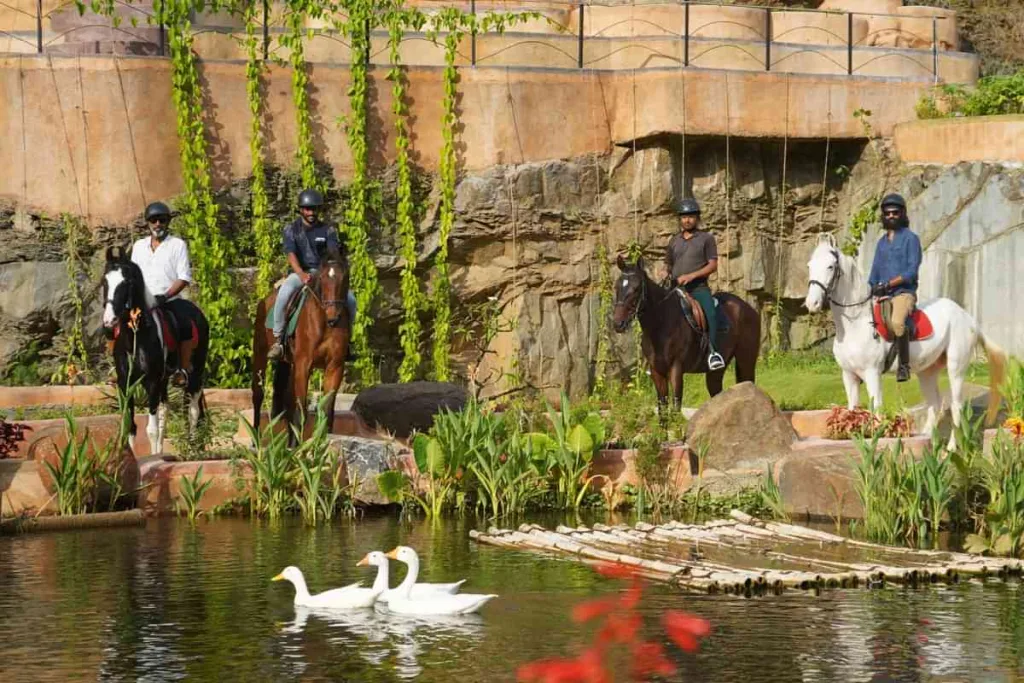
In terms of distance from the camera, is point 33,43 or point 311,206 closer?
point 311,206

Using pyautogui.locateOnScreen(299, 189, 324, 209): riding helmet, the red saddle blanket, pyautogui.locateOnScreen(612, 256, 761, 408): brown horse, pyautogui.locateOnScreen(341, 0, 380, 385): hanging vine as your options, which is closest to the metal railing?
pyautogui.locateOnScreen(341, 0, 380, 385): hanging vine

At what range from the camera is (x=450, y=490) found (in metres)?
15.7

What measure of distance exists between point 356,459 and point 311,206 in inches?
125

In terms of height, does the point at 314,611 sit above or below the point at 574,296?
below

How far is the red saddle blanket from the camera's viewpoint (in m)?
17.6

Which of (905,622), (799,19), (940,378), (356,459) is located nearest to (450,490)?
(356,459)

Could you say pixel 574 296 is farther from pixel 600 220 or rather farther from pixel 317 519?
pixel 317 519

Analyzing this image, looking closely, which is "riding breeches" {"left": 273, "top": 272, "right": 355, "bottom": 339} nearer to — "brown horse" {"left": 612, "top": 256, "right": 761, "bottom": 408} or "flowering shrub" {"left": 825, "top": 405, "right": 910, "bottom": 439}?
"brown horse" {"left": 612, "top": 256, "right": 761, "bottom": 408}

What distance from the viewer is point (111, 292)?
1697 cm

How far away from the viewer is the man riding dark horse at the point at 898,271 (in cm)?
1764

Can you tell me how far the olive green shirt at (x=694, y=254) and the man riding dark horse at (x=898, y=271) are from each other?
1799 mm

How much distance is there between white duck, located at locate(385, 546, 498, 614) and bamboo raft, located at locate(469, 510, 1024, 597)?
1.63 metres

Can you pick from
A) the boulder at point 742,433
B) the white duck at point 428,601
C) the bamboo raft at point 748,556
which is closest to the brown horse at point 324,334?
the boulder at point 742,433

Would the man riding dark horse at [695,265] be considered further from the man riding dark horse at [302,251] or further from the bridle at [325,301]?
the bridle at [325,301]
